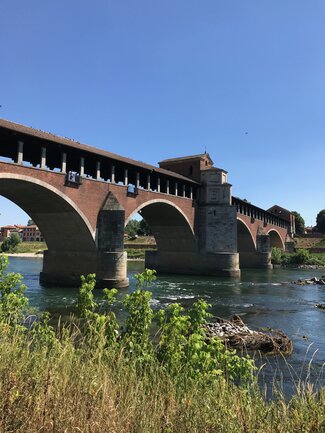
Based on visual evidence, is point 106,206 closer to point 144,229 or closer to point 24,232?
point 144,229

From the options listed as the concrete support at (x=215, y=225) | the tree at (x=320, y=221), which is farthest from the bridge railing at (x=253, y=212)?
the tree at (x=320, y=221)

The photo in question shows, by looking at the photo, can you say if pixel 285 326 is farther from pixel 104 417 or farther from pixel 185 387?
pixel 104 417

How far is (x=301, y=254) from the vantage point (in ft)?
227

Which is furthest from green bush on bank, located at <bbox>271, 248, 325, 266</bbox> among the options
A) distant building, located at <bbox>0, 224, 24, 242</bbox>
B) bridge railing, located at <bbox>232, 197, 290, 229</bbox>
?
distant building, located at <bbox>0, 224, 24, 242</bbox>

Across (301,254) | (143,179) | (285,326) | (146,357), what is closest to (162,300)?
(285,326)

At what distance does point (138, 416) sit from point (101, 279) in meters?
26.7

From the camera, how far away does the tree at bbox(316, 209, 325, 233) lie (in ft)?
398

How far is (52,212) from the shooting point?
1178 inches

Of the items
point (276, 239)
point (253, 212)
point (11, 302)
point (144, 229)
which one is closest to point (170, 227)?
point (253, 212)

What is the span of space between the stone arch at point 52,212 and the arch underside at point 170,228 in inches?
508

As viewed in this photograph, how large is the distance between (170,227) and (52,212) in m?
20.8

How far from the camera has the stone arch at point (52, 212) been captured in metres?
25.6

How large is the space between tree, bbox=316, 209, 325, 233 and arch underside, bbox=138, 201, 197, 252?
86857 mm

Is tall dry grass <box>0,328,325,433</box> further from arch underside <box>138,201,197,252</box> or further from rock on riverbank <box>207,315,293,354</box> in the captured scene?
arch underside <box>138,201,197,252</box>
